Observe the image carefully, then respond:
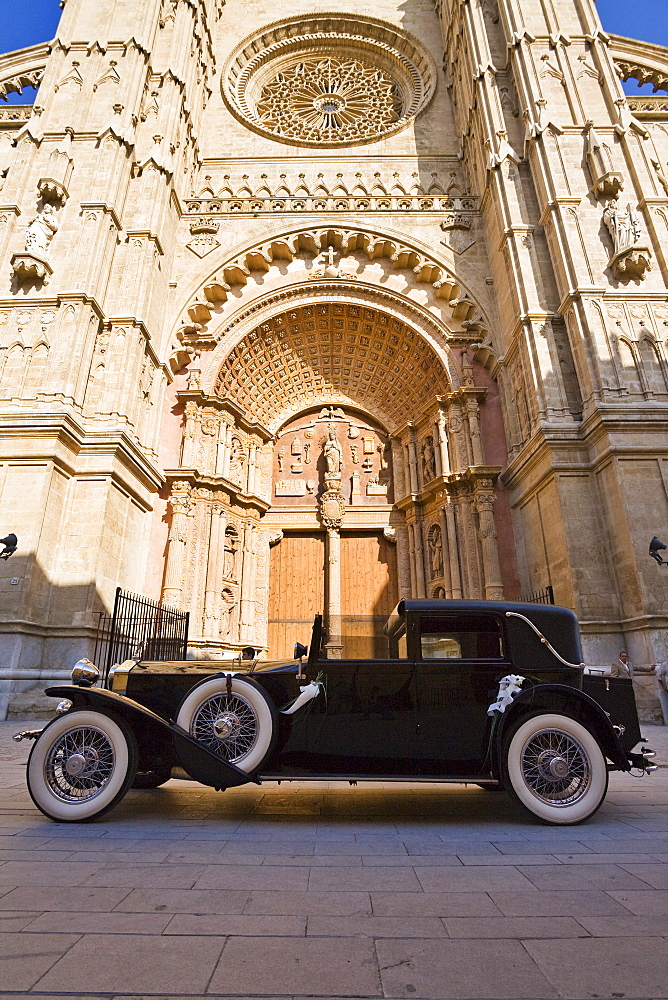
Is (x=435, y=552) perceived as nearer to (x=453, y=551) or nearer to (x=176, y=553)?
(x=453, y=551)

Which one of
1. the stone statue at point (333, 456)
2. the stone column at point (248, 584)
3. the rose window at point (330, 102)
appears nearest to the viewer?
the stone column at point (248, 584)

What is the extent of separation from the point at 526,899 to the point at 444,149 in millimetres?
20925

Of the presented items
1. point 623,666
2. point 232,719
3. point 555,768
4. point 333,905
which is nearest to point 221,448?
point 623,666

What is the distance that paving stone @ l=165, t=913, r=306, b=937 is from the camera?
2.07 meters

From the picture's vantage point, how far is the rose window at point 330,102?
19.3m

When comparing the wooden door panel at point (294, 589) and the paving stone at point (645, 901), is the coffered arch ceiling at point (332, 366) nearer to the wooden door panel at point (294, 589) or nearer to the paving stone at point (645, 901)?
the wooden door panel at point (294, 589)

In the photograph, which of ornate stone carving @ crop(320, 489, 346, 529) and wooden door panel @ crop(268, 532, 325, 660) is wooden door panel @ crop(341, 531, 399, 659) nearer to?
ornate stone carving @ crop(320, 489, 346, 529)

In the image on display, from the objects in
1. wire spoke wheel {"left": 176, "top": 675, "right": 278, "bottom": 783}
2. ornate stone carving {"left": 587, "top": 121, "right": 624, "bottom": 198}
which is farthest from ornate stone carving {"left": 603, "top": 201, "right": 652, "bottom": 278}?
wire spoke wheel {"left": 176, "top": 675, "right": 278, "bottom": 783}

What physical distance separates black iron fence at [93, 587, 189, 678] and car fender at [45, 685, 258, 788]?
5.28 m

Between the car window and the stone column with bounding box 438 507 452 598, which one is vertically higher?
the stone column with bounding box 438 507 452 598

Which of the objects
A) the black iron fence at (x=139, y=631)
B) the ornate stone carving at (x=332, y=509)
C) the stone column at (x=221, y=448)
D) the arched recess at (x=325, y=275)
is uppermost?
the arched recess at (x=325, y=275)

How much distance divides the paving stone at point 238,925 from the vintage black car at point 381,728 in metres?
1.41

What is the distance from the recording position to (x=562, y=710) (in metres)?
3.78

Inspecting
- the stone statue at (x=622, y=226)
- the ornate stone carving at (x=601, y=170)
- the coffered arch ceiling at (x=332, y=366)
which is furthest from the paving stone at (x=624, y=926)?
the ornate stone carving at (x=601, y=170)
